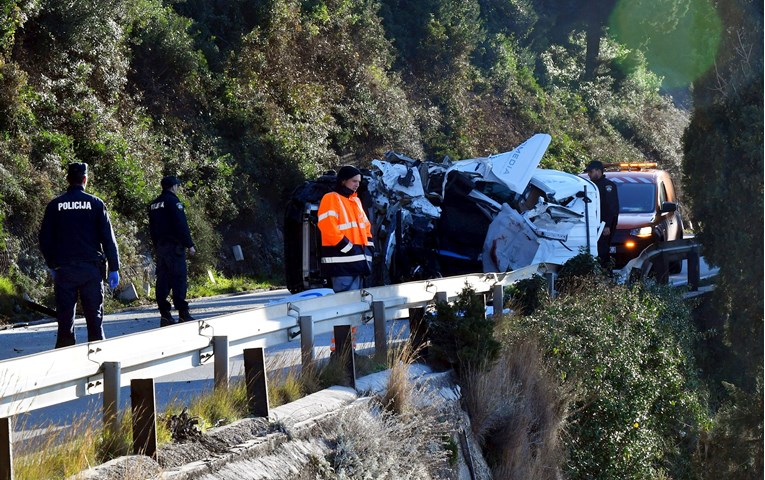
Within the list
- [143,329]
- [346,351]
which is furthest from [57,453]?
[143,329]

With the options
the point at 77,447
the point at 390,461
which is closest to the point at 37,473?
the point at 77,447

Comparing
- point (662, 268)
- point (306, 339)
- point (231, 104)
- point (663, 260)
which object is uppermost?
point (231, 104)

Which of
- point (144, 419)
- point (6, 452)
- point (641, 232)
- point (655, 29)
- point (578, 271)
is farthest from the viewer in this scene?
point (655, 29)

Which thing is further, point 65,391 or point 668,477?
point 668,477

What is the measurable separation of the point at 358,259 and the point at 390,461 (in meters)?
3.79

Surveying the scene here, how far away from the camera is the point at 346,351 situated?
7645 mm

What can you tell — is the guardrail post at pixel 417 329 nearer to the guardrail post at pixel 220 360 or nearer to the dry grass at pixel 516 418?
the dry grass at pixel 516 418

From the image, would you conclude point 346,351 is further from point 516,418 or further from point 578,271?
point 578,271

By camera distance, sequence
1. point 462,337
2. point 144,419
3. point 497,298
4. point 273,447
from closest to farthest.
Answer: point 144,419 → point 273,447 → point 462,337 → point 497,298

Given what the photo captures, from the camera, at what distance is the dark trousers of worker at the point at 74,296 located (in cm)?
940

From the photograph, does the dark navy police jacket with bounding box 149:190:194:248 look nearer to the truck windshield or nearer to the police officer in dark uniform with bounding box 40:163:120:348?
the police officer in dark uniform with bounding box 40:163:120:348

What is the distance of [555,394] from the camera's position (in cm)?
1005

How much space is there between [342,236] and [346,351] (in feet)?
8.94

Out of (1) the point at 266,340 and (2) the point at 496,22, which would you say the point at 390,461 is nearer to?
(1) the point at 266,340
